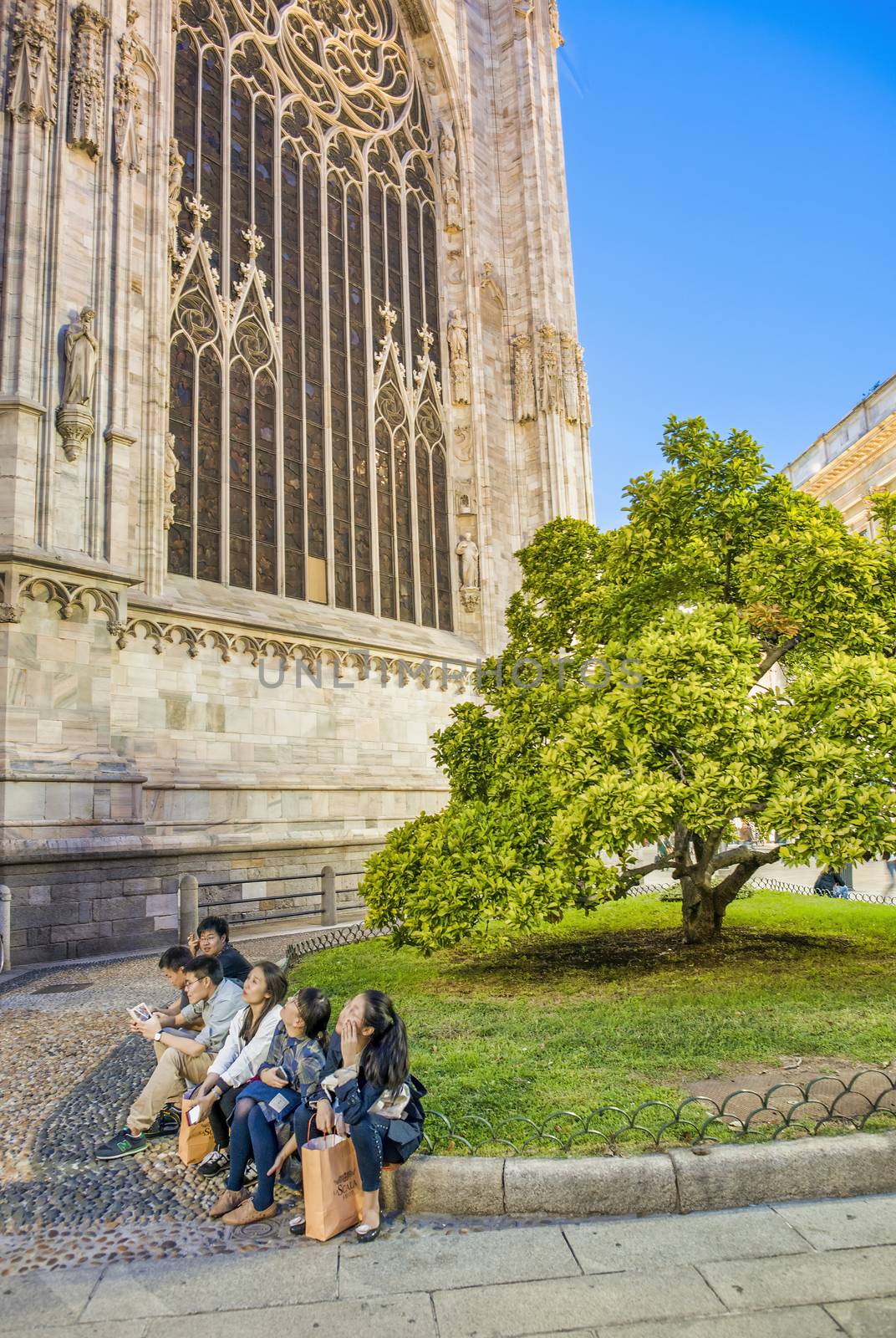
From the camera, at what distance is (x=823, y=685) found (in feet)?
26.8

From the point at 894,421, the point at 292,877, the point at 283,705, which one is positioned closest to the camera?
the point at 292,877

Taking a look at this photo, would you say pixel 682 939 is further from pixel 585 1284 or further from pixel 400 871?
pixel 585 1284

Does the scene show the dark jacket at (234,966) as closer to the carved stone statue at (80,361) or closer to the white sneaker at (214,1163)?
the white sneaker at (214,1163)

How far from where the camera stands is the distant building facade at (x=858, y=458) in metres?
26.1

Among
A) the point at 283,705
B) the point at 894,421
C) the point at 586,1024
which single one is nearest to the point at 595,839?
the point at 586,1024

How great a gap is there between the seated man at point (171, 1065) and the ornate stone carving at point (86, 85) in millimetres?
13759

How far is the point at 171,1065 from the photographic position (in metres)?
5.11

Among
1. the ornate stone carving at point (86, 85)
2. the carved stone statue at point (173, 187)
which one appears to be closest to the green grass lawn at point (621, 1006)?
the carved stone statue at point (173, 187)

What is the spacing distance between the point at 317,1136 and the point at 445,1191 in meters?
0.62

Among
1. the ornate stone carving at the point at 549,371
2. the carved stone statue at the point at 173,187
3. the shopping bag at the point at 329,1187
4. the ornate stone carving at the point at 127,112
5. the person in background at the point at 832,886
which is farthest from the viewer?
the ornate stone carving at the point at 549,371

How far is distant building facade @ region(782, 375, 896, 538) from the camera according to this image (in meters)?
26.1

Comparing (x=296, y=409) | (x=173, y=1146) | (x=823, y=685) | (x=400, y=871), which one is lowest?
(x=173, y=1146)

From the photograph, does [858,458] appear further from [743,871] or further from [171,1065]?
[171,1065]

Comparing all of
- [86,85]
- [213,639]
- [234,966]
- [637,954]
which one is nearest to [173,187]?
[86,85]
